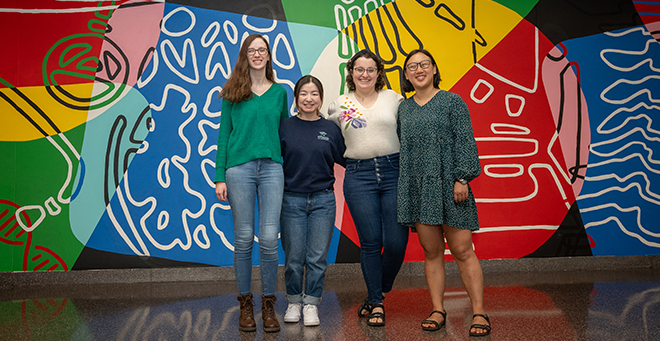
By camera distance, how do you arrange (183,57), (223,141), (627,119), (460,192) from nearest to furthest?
(460,192) → (223,141) → (183,57) → (627,119)

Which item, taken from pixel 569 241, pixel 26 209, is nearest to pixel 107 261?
pixel 26 209

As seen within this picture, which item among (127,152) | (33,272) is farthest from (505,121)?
(33,272)

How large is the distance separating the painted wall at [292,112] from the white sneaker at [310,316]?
1.22 m

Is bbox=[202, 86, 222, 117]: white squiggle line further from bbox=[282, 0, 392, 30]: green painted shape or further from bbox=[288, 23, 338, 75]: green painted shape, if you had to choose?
bbox=[282, 0, 392, 30]: green painted shape

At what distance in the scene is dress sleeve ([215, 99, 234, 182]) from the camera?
1.99 m

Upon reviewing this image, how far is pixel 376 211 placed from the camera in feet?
6.64

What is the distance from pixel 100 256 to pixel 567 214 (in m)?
3.86

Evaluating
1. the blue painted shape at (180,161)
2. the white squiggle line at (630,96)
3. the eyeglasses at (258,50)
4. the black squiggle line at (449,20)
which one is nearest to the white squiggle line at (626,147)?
the white squiggle line at (630,96)

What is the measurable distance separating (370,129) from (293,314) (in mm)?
1029

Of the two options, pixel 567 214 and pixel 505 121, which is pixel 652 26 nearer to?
pixel 505 121

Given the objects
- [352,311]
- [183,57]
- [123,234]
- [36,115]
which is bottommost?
[352,311]

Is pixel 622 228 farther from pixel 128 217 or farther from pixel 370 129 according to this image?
pixel 128 217

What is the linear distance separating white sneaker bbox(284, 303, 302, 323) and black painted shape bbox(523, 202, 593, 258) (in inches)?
88.9

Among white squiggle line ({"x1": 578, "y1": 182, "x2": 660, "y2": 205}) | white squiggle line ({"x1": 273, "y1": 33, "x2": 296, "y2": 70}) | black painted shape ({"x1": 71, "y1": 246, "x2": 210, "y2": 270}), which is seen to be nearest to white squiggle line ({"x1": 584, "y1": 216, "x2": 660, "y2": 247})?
white squiggle line ({"x1": 578, "y1": 182, "x2": 660, "y2": 205})
